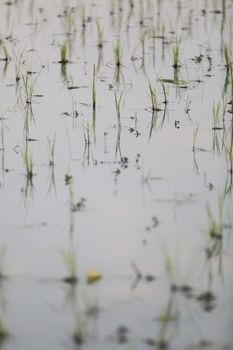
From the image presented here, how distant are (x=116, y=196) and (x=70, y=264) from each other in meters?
0.79

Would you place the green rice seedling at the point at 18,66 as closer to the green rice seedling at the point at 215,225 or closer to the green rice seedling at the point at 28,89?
the green rice seedling at the point at 28,89

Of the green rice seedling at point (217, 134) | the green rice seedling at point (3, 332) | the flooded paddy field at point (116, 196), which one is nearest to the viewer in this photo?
the green rice seedling at point (3, 332)

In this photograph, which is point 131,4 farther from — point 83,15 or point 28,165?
point 28,165

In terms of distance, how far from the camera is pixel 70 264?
10.3 feet

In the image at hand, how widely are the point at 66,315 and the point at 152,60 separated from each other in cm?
419

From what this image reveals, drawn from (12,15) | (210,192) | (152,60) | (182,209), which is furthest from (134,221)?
(12,15)

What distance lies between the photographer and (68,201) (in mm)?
3803

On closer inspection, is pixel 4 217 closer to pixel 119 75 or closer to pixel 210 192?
pixel 210 192

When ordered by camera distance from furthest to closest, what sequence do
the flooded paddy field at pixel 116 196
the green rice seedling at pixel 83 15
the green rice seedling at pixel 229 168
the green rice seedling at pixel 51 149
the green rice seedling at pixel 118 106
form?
the green rice seedling at pixel 83 15 < the green rice seedling at pixel 118 106 < the green rice seedling at pixel 51 149 < the green rice seedling at pixel 229 168 < the flooded paddy field at pixel 116 196

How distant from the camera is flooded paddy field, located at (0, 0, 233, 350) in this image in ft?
9.12

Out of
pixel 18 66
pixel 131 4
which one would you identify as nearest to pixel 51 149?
pixel 18 66

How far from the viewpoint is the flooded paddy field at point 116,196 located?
2.78 m

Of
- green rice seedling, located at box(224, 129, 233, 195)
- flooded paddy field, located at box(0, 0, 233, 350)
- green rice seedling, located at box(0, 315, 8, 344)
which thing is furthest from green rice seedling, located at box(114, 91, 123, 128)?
green rice seedling, located at box(0, 315, 8, 344)

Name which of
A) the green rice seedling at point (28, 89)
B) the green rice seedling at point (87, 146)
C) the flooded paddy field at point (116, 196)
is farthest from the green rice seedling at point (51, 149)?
the green rice seedling at point (28, 89)
